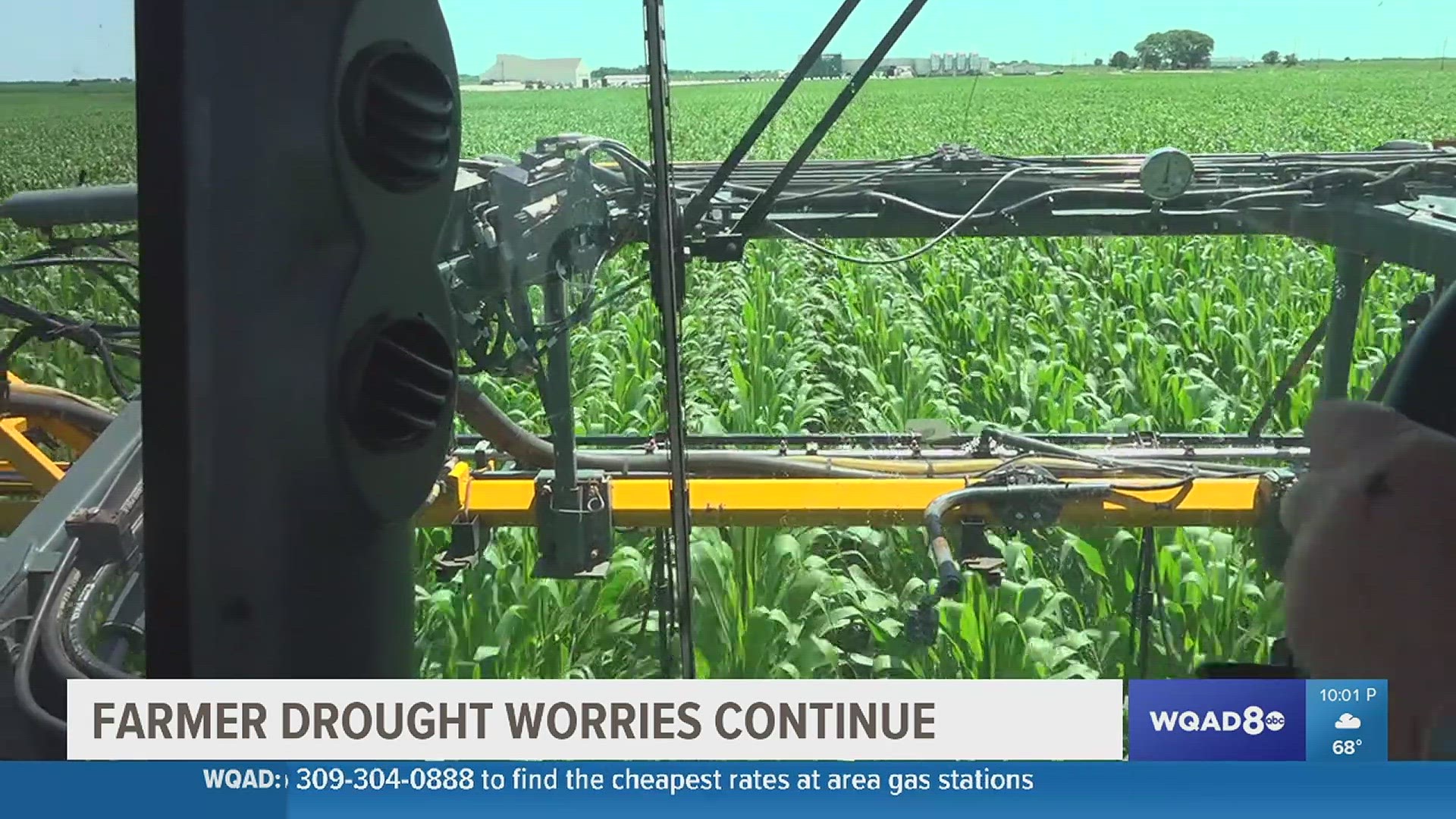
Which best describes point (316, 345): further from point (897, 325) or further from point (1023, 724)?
point (897, 325)

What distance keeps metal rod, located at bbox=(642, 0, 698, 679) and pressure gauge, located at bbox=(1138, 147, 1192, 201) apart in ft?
2.59

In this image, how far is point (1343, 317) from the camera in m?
1.77

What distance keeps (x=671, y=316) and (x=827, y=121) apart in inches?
12.8

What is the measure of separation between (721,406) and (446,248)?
1.65ft

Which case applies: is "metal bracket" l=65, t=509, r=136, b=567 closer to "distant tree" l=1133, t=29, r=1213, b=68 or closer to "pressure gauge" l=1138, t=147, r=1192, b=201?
"distant tree" l=1133, t=29, r=1213, b=68

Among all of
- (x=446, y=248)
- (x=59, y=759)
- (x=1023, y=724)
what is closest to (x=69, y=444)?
(x=59, y=759)

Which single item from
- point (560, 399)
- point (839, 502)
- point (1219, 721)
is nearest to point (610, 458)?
point (560, 399)

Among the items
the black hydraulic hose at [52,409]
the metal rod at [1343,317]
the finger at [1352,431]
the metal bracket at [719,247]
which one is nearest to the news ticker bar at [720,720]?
the finger at [1352,431]

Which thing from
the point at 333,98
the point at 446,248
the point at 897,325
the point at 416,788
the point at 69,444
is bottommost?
the point at 416,788

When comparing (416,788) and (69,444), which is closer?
(416,788)

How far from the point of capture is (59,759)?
4.70 feet

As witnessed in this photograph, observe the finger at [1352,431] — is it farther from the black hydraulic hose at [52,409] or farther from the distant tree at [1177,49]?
Result: the black hydraulic hose at [52,409]

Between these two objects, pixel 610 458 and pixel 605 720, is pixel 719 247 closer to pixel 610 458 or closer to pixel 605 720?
pixel 610 458

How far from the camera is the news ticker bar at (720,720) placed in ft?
4.51
